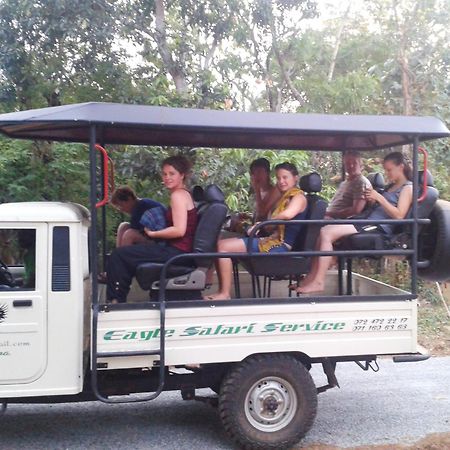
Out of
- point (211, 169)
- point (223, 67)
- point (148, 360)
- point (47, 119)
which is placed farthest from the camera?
point (223, 67)

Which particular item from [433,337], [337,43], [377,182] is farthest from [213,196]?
[337,43]

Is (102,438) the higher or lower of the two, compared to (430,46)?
lower

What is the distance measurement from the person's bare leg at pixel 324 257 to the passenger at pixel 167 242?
1024 millimetres

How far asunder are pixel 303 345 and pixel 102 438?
1.63 meters

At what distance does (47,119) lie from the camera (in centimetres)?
382

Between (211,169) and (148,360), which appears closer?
(148,360)

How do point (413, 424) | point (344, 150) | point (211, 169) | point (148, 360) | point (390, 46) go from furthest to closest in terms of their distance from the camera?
point (390, 46) < point (211, 169) < point (344, 150) < point (413, 424) < point (148, 360)

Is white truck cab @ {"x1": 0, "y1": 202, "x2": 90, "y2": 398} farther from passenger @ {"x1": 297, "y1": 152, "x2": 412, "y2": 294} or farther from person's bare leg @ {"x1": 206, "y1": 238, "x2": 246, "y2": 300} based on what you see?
passenger @ {"x1": 297, "y1": 152, "x2": 412, "y2": 294}

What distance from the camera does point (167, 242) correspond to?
14.9 feet

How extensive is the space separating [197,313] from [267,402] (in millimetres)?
851

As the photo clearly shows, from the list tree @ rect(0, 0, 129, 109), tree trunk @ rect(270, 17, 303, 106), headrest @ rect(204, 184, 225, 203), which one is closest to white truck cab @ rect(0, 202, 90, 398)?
headrest @ rect(204, 184, 225, 203)

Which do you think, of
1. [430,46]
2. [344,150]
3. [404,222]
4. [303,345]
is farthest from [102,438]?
[430,46]

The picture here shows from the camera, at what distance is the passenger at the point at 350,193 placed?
5.56 metres

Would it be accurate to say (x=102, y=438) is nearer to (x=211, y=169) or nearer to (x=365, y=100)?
(x=211, y=169)
